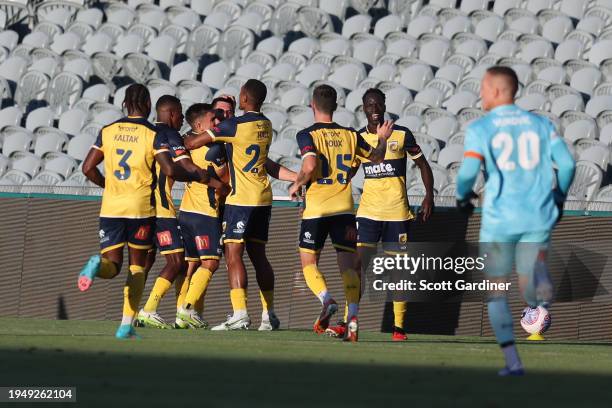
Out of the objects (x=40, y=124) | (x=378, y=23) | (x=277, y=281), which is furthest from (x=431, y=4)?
(x=277, y=281)

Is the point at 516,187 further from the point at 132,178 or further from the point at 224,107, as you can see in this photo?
the point at 224,107

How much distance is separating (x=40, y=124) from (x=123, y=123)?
11242mm

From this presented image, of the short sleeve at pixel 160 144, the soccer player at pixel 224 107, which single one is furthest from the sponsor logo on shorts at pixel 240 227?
the short sleeve at pixel 160 144

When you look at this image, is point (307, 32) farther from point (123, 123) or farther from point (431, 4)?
point (123, 123)

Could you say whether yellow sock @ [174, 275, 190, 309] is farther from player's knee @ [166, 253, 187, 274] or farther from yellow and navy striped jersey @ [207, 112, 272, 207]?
yellow and navy striped jersey @ [207, 112, 272, 207]

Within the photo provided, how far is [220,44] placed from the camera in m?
23.2

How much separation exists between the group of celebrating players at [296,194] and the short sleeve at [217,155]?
1cm

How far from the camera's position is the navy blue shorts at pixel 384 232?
12.7 metres

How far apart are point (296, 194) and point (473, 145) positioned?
3.57 m

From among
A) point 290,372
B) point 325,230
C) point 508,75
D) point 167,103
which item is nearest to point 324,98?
point 325,230

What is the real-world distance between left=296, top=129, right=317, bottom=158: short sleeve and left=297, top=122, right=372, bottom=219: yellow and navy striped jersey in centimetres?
17

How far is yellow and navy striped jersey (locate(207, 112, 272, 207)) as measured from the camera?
1197 centimetres

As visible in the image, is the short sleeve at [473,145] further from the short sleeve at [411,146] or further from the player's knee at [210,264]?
the player's knee at [210,264]

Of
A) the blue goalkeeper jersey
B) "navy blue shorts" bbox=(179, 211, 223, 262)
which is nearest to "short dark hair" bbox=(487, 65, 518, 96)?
the blue goalkeeper jersey
